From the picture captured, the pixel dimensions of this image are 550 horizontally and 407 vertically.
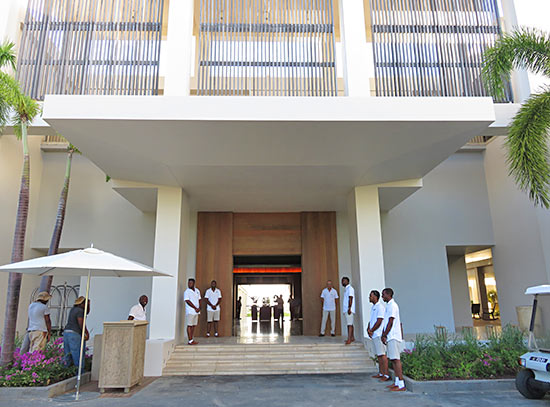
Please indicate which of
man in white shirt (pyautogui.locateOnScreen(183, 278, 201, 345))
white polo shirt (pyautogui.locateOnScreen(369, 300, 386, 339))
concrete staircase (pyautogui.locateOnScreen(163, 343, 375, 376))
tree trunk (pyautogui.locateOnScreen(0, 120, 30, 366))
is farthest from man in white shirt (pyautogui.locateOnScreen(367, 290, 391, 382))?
tree trunk (pyautogui.locateOnScreen(0, 120, 30, 366))

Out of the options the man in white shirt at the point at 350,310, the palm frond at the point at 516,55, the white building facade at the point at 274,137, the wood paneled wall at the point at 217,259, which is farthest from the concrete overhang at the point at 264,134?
the wood paneled wall at the point at 217,259

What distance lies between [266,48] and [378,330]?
7627mm

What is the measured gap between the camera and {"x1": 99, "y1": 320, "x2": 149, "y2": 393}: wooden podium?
269 inches

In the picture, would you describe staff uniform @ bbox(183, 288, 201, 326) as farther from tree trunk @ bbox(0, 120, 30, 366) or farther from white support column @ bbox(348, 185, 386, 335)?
white support column @ bbox(348, 185, 386, 335)

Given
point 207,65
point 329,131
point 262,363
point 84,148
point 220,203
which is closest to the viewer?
point 329,131

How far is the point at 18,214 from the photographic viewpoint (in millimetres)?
8602

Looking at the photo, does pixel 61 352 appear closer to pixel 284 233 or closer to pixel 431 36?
pixel 284 233

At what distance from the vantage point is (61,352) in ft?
25.9

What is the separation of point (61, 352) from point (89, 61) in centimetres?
738

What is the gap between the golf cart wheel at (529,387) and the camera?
19.9 ft

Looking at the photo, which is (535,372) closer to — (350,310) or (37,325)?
(350,310)

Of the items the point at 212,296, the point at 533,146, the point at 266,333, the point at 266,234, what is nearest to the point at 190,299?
the point at 212,296

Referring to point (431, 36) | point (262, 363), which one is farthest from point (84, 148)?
point (431, 36)

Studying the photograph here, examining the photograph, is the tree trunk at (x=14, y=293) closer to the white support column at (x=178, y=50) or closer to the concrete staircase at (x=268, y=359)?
the concrete staircase at (x=268, y=359)
